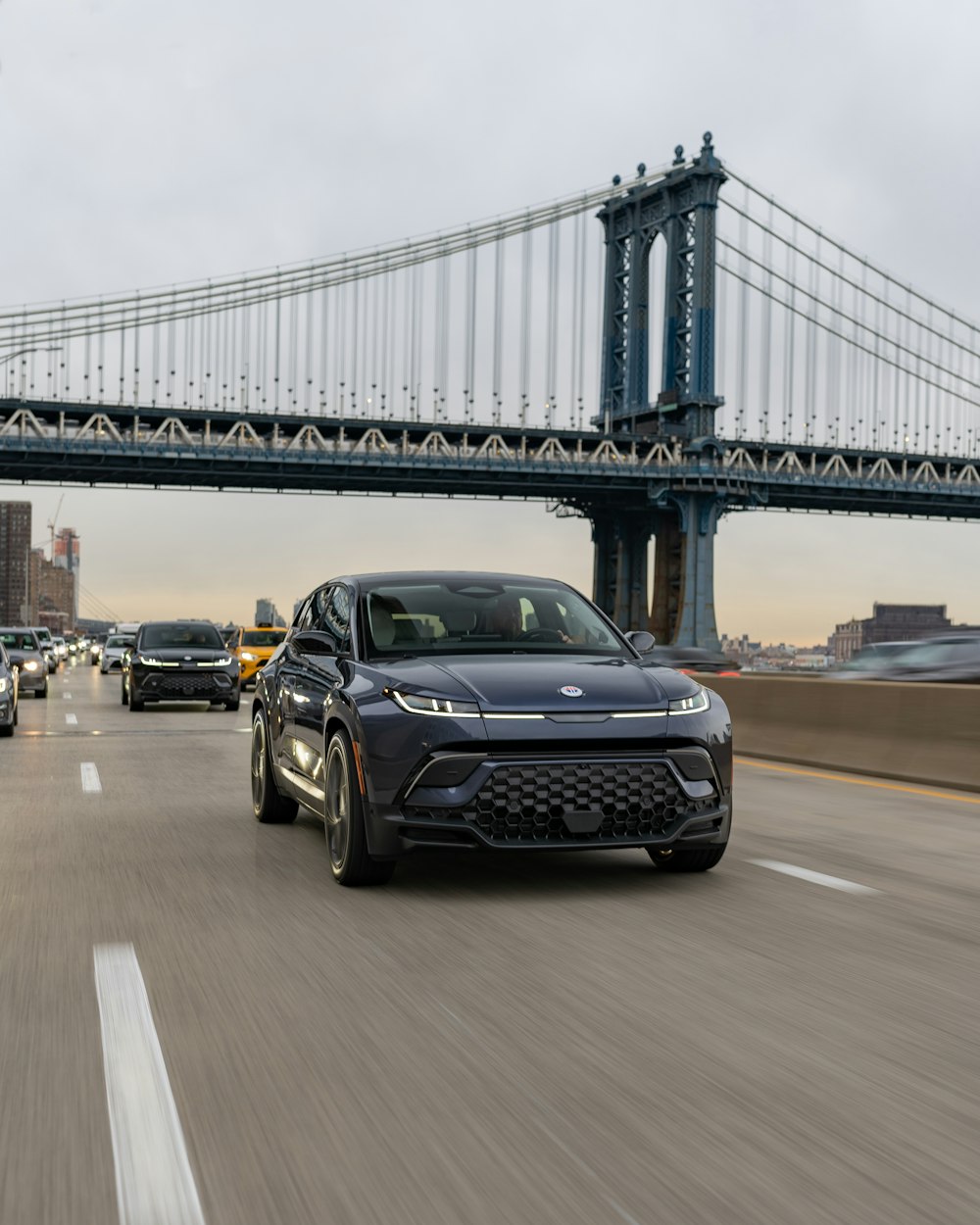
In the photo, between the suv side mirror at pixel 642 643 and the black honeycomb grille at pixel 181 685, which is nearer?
the suv side mirror at pixel 642 643

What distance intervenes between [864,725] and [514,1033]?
1022 cm

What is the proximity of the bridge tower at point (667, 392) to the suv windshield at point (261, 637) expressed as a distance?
50.8 meters

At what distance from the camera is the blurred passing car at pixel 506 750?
6.80m

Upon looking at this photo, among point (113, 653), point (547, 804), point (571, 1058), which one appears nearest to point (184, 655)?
point (547, 804)

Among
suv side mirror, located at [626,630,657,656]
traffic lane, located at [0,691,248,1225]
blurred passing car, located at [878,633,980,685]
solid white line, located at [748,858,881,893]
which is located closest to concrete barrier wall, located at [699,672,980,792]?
solid white line, located at [748,858,881,893]

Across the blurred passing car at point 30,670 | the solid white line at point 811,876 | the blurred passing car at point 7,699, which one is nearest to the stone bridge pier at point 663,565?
the blurred passing car at point 30,670

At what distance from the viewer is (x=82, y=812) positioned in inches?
419

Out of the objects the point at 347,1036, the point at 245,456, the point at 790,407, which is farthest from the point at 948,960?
the point at 790,407

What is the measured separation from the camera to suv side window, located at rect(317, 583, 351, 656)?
826cm

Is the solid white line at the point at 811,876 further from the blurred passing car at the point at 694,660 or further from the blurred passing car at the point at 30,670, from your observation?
the blurred passing car at the point at 30,670

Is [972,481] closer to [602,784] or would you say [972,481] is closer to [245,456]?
[245,456]

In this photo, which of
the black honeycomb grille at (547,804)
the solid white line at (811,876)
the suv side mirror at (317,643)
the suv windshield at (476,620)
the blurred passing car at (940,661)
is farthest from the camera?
the blurred passing car at (940,661)

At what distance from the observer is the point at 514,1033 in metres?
4.62

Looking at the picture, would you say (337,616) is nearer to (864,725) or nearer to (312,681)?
(312,681)
